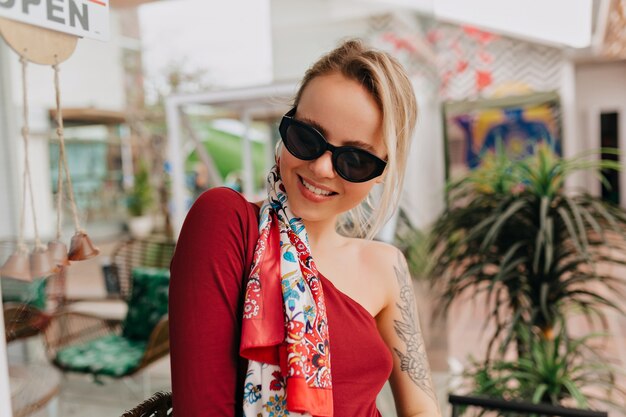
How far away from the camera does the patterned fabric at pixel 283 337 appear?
85 cm

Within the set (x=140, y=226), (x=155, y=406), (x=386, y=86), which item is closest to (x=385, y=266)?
(x=386, y=86)

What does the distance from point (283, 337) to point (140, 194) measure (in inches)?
420

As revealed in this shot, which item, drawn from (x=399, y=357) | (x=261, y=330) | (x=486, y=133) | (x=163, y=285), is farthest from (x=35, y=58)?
(x=486, y=133)

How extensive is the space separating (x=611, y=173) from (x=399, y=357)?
33.6 ft

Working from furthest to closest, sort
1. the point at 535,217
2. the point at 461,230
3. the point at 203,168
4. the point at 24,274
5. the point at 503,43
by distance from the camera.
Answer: the point at 503,43, the point at 203,168, the point at 461,230, the point at 535,217, the point at 24,274

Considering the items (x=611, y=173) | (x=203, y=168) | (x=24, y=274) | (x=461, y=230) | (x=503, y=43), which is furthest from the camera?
(x=611, y=173)

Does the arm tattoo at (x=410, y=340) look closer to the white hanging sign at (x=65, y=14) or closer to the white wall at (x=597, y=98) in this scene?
the white hanging sign at (x=65, y=14)

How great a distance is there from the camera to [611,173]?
384 inches

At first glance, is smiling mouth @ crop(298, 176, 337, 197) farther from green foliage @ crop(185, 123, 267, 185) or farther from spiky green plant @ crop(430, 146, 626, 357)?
green foliage @ crop(185, 123, 267, 185)

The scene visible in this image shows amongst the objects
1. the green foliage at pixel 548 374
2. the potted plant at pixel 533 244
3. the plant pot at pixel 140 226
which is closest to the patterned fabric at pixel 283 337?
the potted plant at pixel 533 244

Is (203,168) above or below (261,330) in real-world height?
above

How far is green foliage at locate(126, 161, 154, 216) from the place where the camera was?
35.6 ft

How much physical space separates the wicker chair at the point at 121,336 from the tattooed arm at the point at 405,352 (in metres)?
1.76

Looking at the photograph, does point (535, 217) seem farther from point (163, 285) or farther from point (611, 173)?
point (611, 173)
